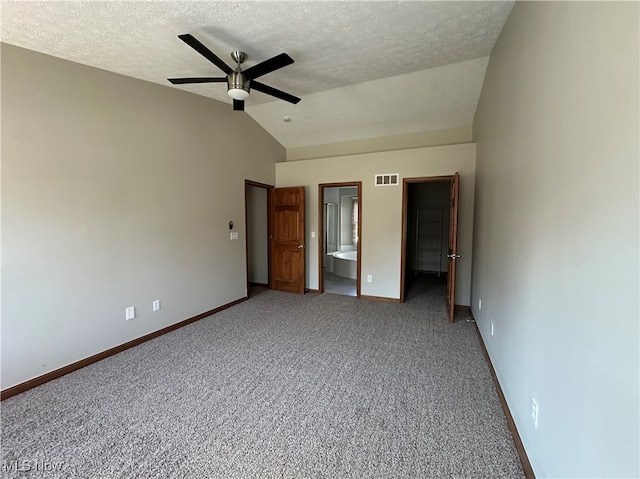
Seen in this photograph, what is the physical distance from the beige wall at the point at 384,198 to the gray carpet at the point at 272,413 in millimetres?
1492

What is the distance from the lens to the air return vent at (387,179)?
4.49 m

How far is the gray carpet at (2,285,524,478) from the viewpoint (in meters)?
1.60

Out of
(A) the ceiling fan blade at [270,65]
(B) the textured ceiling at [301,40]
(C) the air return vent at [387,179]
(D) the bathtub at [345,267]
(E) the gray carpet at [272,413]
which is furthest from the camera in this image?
(D) the bathtub at [345,267]

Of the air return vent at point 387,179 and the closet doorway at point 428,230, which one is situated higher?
the air return vent at point 387,179

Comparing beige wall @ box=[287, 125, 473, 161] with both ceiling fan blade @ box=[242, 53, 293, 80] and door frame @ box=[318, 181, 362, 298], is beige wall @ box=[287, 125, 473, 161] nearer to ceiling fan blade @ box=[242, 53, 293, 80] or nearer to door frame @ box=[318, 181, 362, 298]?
door frame @ box=[318, 181, 362, 298]

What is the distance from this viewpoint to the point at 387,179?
454 centimetres

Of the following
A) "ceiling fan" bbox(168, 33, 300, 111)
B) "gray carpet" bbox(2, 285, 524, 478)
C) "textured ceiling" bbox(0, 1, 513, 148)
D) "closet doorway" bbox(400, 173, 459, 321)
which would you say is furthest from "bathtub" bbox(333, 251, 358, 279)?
"ceiling fan" bbox(168, 33, 300, 111)

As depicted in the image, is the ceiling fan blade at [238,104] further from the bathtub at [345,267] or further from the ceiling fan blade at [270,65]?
the bathtub at [345,267]

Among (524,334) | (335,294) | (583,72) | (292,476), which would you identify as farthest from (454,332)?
(583,72)

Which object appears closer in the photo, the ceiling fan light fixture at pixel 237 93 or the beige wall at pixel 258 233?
the ceiling fan light fixture at pixel 237 93

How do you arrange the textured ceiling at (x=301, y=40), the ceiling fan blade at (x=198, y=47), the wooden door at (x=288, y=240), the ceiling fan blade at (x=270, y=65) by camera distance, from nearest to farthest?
the ceiling fan blade at (x=198, y=47) < the textured ceiling at (x=301, y=40) < the ceiling fan blade at (x=270, y=65) < the wooden door at (x=288, y=240)

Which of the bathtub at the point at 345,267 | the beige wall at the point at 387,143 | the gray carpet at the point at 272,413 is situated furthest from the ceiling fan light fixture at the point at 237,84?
the bathtub at the point at 345,267

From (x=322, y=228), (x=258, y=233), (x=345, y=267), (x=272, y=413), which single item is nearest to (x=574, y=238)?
(x=272, y=413)

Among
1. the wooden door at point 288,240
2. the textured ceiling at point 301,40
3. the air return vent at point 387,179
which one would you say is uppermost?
the textured ceiling at point 301,40
